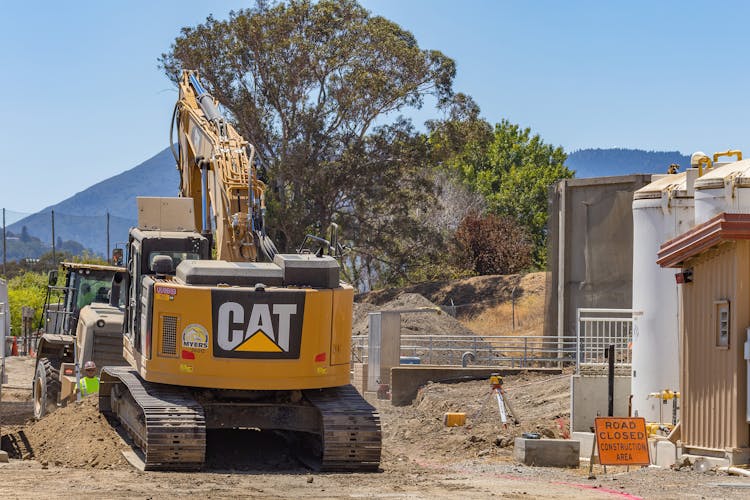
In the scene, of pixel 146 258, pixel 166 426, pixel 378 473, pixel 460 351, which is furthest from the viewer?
pixel 460 351

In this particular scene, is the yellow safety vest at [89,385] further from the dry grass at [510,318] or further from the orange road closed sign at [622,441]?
the dry grass at [510,318]

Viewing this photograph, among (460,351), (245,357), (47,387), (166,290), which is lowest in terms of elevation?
(47,387)

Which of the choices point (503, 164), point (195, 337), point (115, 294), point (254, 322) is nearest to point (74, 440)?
point (195, 337)

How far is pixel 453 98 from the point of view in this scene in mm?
61281

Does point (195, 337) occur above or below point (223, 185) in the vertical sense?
below

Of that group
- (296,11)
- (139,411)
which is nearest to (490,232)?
(296,11)

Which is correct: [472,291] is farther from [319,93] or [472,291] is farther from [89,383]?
[89,383]

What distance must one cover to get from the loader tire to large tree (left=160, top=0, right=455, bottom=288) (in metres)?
32.9

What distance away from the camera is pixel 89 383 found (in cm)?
2255

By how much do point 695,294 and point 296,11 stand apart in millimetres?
42434

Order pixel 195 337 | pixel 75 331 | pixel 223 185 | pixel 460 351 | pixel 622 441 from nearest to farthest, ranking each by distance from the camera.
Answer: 1. pixel 195 337
2. pixel 622 441
3. pixel 223 185
4. pixel 75 331
5. pixel 460 351

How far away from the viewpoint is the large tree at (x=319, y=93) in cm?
5791

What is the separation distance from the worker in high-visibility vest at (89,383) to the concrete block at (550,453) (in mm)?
7905

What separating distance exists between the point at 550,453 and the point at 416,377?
11961 mm
